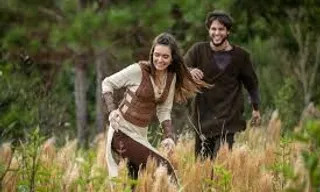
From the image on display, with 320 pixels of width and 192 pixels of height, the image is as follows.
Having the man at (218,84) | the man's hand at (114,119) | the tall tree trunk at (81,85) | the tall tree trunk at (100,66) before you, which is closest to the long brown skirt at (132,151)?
the man's hand at (114,119)

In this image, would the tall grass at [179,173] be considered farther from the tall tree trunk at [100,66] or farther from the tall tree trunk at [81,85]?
the tall tree trunk at [81,85]

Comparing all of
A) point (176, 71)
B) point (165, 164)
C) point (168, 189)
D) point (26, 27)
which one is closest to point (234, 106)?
point (176, 71)

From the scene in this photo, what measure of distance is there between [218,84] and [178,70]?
3.69ft

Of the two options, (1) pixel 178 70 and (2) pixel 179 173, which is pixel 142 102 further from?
(2) pixel 179 173

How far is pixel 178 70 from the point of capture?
518 cm

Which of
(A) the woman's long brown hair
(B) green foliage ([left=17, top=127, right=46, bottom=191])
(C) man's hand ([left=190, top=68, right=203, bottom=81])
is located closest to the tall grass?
(B) green foliage ([left=17, top=127, right=46, bottom=191])

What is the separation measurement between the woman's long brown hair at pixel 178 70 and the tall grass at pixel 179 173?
1.36ft

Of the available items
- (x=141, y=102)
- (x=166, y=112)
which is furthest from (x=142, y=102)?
(x=166, y=112)

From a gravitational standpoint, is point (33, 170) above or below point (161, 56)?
below

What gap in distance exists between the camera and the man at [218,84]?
6191 mm

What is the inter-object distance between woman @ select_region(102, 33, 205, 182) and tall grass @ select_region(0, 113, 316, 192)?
19 centimetres

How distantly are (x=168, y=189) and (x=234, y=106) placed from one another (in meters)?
2.41

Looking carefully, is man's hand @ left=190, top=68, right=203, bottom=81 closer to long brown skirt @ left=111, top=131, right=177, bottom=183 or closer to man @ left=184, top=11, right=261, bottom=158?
man @ left=184, top=11, right=261, bottom=158

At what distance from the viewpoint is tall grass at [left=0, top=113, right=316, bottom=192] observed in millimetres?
3998
